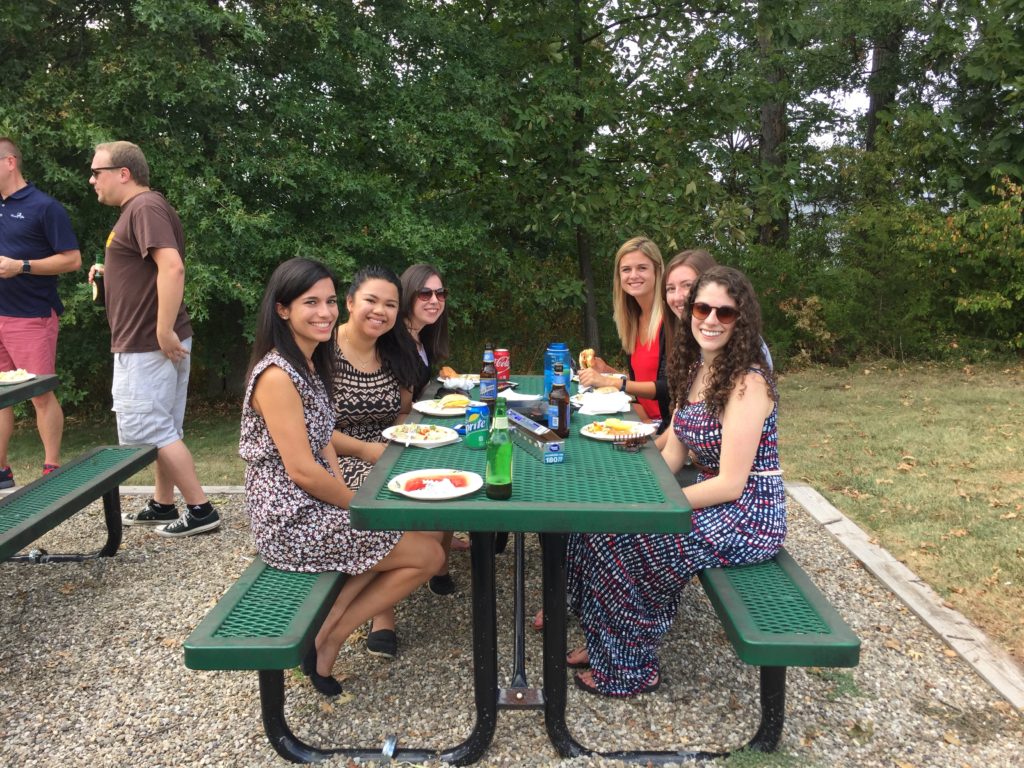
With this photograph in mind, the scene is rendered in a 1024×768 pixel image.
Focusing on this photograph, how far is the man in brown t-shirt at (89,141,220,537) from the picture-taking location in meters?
4.14

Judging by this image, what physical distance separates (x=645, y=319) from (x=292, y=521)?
8.02ft

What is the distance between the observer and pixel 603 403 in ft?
12.0

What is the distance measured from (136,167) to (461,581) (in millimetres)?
2790

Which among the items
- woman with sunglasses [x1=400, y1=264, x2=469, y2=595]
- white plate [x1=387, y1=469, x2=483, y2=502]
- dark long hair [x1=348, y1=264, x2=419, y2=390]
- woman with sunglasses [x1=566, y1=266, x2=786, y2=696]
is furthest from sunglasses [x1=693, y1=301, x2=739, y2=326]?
woman with sunglasses [x1=400, y1=264, x2=469, y2=595]

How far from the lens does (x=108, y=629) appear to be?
352 centimetres

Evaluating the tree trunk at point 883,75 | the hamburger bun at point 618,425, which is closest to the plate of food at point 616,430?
the hamburger bun at point 618,425

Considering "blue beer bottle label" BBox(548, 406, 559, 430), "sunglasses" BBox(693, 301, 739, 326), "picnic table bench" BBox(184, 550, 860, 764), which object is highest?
"sunglasses" BBox(693, 301, 739, 326)

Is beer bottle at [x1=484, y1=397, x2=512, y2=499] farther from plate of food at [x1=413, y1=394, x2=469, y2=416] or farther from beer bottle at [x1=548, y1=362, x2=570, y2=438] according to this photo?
plate of food at [x1=413, y1=394, x2=469, y2=416]

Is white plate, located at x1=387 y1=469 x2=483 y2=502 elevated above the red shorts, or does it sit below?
below

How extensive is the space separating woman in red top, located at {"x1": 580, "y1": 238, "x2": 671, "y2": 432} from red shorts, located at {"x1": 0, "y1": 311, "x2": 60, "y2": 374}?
3417 mm

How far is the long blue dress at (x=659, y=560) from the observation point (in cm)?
274

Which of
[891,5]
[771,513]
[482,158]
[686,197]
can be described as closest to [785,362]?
[686,197]

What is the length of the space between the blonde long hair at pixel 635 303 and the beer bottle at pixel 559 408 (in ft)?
4.56

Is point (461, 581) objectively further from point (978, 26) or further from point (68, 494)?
point (978, 26)
